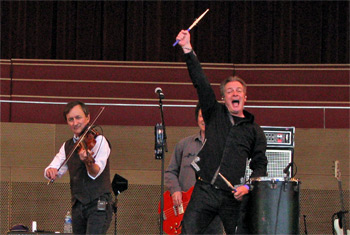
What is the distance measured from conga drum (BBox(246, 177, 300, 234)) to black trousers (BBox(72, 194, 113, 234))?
108 cm

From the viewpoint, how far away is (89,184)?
428 centimetres

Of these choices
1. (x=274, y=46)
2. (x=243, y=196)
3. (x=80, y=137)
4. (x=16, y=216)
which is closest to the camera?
(x=243, y=196)

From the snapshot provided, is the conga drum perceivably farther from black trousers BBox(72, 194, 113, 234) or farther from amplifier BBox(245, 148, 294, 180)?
amplifier BBox(245, 148, 294, 180)

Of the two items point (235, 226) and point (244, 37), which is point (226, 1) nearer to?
point (244, 37)

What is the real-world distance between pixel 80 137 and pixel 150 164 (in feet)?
8.45

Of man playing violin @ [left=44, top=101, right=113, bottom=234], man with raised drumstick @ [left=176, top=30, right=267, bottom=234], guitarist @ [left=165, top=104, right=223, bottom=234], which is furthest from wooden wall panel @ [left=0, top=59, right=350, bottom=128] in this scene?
man with raised drumstick @ [left=176, top=30, right=267, bottom=234]

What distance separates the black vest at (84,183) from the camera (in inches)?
166

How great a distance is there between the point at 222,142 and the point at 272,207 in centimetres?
52

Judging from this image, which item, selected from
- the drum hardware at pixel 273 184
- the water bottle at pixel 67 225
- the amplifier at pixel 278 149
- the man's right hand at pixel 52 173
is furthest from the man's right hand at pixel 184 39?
the water bottle at pixel 67 225

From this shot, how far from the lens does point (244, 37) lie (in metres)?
11.0

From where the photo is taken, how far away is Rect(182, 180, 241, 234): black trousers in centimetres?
358

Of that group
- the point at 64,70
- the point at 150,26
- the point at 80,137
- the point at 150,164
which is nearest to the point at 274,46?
the point at 150,26

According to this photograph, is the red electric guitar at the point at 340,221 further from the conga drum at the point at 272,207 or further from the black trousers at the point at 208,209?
the black trousers at the point at 208,209

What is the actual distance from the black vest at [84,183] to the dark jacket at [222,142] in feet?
3.08
